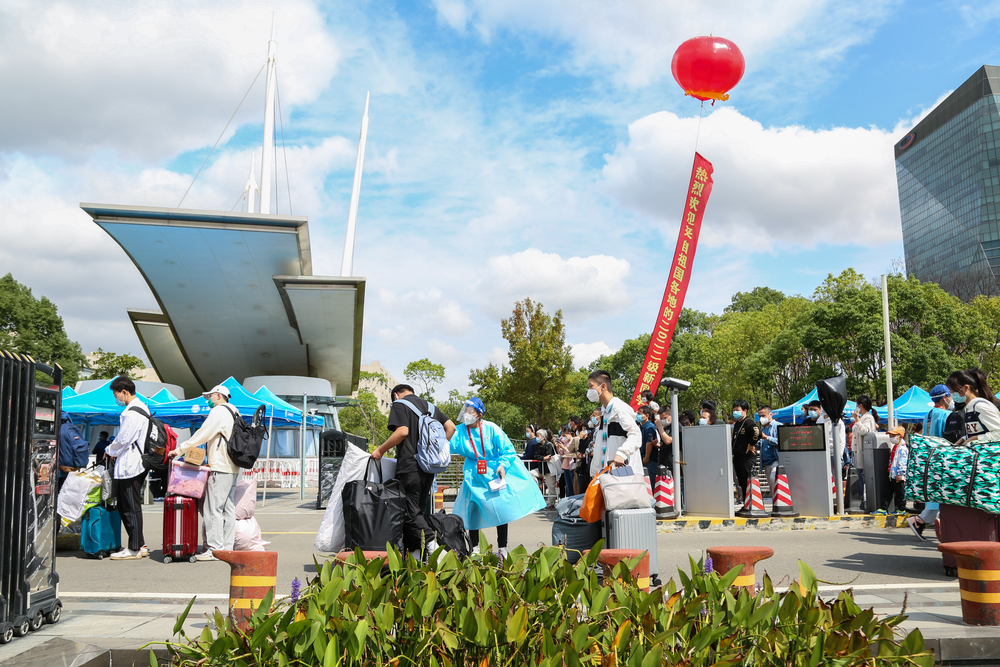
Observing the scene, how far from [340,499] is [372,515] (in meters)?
0.49

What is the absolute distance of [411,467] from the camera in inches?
255

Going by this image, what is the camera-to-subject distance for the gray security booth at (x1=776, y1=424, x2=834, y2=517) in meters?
11.1

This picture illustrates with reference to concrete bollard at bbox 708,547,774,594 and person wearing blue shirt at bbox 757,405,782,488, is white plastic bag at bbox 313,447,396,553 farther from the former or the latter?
person wearing blue shirt at bbox 757,405,782,488

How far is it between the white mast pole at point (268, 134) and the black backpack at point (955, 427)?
43850mm

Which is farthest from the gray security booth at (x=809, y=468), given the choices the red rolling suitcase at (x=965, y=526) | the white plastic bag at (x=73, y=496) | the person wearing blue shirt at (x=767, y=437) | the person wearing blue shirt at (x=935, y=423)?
the white plastic bag at (x=73, y=496)

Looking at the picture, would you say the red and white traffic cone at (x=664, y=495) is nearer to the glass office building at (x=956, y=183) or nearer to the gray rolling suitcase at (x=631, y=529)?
the gray rolling suitcase at (x=631, y=529)

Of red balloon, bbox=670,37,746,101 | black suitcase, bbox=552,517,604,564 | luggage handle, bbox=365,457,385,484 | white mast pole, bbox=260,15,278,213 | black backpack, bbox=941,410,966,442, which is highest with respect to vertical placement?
white mast pole, bbox=260,15,278,213

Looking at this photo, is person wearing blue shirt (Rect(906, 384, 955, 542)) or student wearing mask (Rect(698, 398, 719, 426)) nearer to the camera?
person wearing blue shirt (Rect(906, 384, 955, 542))

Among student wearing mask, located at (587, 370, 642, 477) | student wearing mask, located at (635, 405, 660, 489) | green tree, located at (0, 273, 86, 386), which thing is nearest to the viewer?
student wearing mask, located at (587, 370, 642, 477)

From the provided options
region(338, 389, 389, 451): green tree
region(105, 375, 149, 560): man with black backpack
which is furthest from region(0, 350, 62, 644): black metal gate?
region(338, 389, 389, 451): green tree

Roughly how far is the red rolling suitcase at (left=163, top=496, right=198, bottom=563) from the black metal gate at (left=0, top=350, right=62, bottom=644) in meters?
3.14

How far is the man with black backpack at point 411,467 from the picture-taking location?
627 cm

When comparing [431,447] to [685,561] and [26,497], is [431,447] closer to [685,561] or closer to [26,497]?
[26,497]

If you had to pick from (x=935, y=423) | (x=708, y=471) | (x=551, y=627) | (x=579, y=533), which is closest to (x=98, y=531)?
(x=579, y=533)
